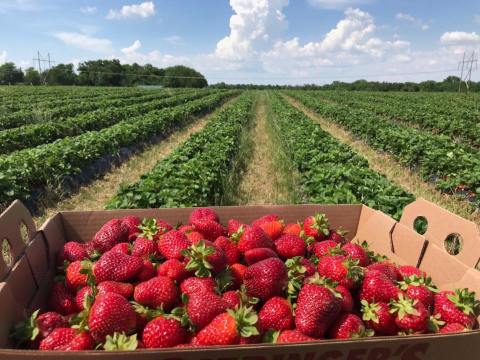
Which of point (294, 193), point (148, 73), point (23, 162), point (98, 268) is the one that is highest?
point (148, 73)

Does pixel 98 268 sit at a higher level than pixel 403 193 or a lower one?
higher

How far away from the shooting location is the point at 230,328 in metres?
1.41

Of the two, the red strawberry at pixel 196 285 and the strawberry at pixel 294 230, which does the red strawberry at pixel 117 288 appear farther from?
the strawberry at pixel 294 230

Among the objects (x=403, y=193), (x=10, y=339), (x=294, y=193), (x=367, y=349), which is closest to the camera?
(x=367, y=349)

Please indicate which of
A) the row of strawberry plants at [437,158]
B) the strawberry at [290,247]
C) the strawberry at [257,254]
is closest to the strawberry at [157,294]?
the strawberry at [257,254]

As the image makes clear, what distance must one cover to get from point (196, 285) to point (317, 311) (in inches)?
20.2

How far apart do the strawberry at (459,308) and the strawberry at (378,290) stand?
0.19 m

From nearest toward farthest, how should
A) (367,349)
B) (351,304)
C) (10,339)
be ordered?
(367,349)
(10,339)
(351,304)

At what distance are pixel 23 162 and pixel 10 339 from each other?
23.9 ft

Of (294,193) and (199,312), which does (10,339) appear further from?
(294,193)

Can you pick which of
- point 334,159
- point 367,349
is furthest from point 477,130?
point 367,349

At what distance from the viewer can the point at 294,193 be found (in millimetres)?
7379

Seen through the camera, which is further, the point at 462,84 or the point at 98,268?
the point at 462,84

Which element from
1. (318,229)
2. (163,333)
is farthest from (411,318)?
(163,333)
